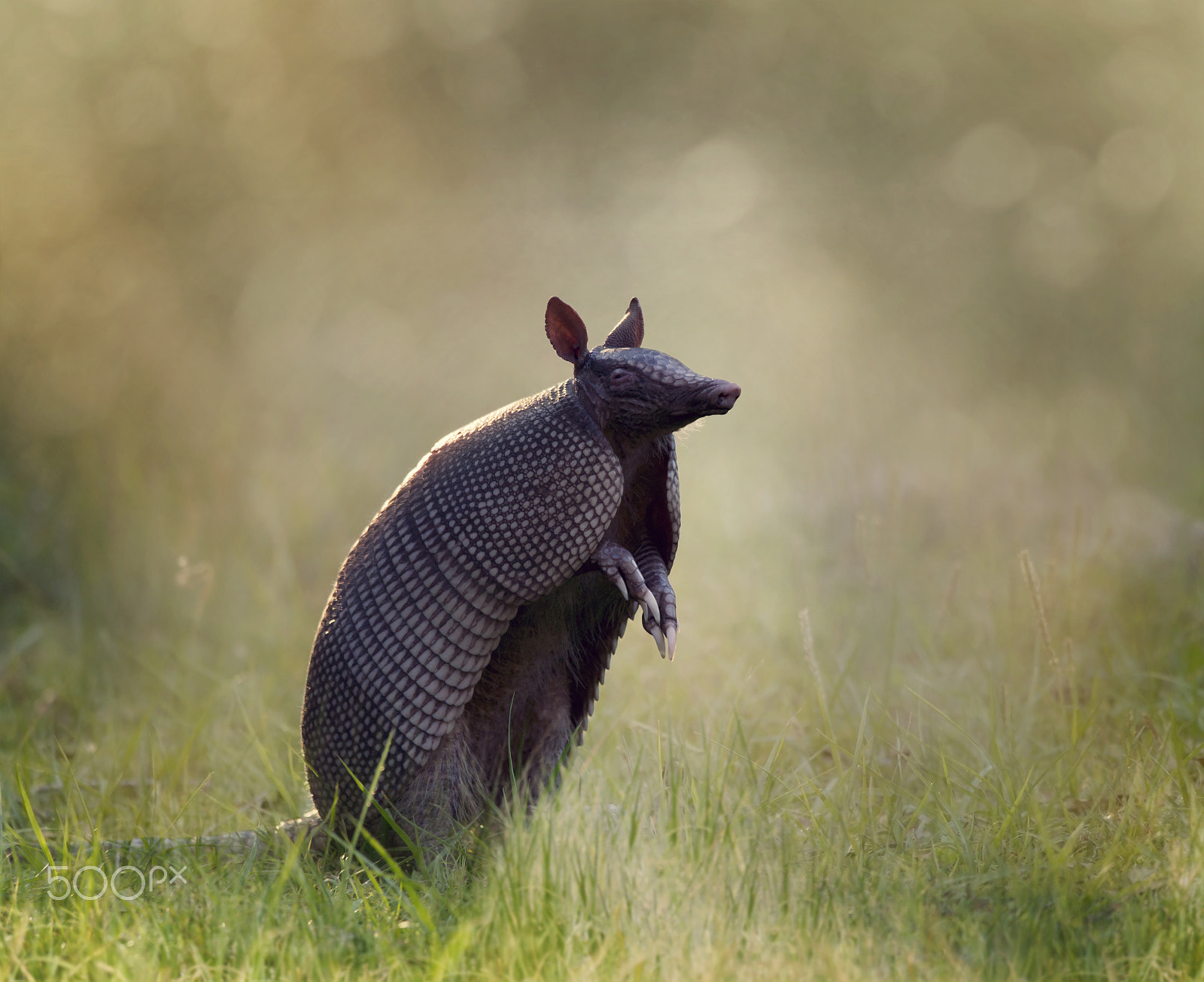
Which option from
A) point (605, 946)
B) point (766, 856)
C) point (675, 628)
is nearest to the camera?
point (605, 946)

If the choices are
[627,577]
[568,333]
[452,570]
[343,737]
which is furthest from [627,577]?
[343,737]

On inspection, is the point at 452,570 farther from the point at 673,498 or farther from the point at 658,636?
the point at 673,498

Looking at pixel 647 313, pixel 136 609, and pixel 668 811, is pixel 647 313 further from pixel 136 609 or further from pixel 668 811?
pixel 668 811

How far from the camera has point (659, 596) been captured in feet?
11.3

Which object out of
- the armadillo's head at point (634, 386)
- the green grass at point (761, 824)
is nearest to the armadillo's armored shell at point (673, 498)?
the armadillo's head at point (634, 386)

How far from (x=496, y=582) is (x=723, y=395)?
0.92 metres

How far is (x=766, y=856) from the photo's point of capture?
120 inches

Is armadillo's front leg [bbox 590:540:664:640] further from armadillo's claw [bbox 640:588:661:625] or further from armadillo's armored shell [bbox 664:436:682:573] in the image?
armadillo's armored shell [bbox 664:436:682:573]

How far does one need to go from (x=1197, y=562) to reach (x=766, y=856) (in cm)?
367

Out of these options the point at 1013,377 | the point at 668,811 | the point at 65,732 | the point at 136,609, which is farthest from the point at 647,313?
the point at 668,811

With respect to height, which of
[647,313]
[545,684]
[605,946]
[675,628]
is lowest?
[605,946]

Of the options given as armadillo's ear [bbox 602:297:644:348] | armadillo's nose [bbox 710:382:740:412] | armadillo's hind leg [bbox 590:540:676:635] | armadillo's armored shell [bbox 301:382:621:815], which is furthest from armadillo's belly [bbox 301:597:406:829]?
armadillo's nose [bbox 710:382:740:412]

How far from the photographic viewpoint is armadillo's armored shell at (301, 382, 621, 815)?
327 cm

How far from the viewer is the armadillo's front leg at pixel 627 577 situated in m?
3.27
